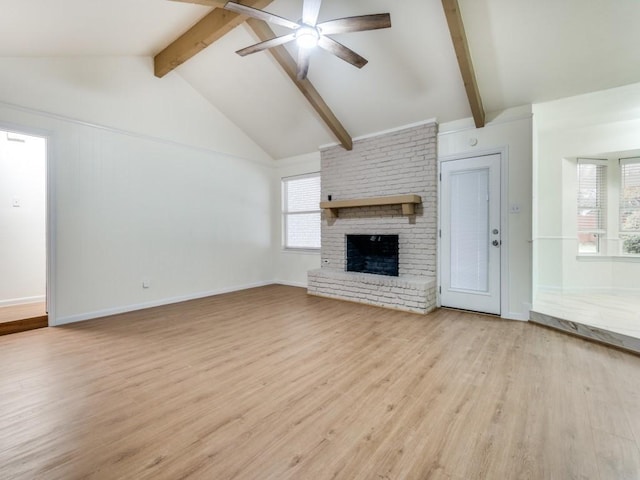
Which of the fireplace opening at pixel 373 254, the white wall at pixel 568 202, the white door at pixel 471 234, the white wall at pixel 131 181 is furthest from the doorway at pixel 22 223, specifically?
the white wall at pixel 568 202

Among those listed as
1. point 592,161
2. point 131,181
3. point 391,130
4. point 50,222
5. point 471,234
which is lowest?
point 471,234

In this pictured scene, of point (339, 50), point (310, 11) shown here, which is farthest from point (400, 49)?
point (310, 11)

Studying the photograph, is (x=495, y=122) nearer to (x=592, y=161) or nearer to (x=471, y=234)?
(x=471, y=234)

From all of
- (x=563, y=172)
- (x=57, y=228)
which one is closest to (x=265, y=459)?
(x=57, y=228)

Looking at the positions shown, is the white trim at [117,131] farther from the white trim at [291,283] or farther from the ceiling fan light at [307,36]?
the ceiling fan light at [307,36]

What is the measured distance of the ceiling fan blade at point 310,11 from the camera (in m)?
2.41

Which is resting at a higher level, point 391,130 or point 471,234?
point 391,130

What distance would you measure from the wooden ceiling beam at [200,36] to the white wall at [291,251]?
267cm

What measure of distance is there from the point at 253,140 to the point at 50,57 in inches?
123

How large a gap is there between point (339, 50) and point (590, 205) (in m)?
5.03

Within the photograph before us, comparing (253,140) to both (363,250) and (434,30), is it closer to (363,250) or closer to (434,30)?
(363,250)

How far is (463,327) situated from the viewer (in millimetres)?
3457

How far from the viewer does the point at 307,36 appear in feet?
8.93

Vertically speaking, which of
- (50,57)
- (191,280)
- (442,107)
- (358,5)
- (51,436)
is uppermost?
(358,5)
